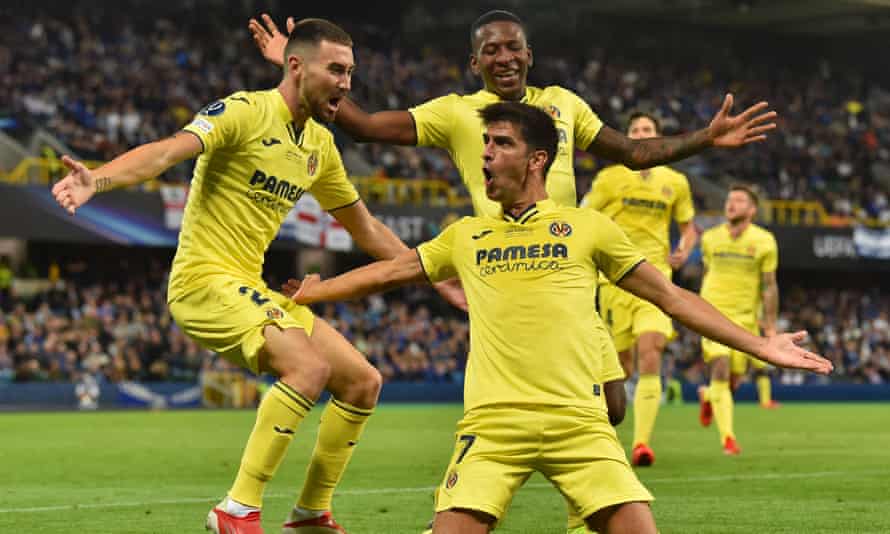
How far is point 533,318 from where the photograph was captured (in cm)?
558

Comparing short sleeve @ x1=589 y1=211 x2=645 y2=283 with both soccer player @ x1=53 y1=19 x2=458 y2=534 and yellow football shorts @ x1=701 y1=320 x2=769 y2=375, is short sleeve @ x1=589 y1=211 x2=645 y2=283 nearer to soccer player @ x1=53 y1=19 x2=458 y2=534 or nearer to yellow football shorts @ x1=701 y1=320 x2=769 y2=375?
soccer player @ x1=53 y1=19 x2=458 y2=534

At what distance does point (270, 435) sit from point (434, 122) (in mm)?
2005

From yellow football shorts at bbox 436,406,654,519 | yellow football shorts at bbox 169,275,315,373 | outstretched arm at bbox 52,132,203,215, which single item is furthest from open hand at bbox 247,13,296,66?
yellow football shorts at bbox 436,406,654,519

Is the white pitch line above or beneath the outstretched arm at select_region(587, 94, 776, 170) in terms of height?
beneath

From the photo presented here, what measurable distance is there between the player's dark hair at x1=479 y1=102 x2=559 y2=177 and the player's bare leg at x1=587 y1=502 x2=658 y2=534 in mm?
1402

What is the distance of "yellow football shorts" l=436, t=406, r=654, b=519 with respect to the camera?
5344mm

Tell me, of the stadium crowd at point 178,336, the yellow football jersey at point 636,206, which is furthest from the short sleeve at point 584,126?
the stadium crowd at point 178,336

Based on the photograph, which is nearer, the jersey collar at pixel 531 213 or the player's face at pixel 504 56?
the jersey collar at pixel 531 213

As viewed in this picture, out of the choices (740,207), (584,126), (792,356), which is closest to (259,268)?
(584,126)

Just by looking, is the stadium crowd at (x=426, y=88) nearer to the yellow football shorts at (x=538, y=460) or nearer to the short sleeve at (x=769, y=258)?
the short sleeve at (x=769, y=258)

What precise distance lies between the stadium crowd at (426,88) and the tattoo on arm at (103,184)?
85.0 ft

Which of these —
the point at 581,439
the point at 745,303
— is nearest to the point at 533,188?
the point at 581,439

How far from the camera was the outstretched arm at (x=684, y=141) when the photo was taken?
7.17 metres

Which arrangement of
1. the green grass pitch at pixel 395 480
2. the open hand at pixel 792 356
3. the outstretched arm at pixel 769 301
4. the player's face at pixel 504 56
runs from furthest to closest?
the outstretched arm at pixel 769 301 < the green grass pitch at pixel 395 480 < the player's face at pixel 504 56 < the open hand at pixel 792 356
